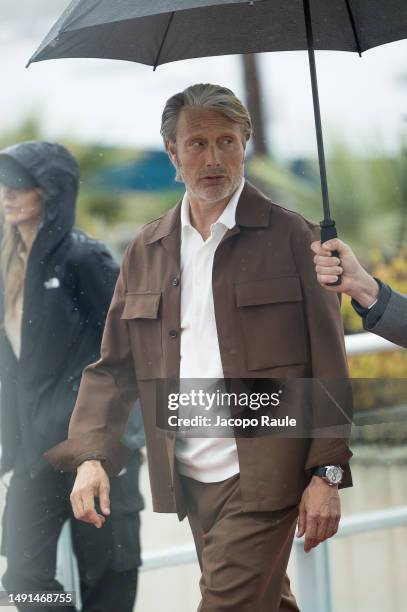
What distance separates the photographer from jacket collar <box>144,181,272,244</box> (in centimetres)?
299

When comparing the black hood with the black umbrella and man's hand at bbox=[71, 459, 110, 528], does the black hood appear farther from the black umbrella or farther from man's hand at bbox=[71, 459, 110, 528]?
man's hand at bbox=[71, 459, 110, 528]

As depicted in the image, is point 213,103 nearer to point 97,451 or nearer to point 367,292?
point 367,292

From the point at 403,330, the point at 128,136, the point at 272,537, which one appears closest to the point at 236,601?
the point at 272,537

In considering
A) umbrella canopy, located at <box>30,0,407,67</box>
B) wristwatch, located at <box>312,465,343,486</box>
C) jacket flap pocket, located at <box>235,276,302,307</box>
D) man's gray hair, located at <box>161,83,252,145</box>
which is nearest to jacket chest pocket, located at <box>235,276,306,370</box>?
jacket flap pocket, located at <box>235,276,302,307</box>

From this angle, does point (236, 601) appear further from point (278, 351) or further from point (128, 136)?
point (128, 136)

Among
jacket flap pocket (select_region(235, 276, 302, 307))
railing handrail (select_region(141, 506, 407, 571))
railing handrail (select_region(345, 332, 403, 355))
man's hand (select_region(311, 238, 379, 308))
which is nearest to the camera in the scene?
man's hand (select_region(311, 238, 379, 308))

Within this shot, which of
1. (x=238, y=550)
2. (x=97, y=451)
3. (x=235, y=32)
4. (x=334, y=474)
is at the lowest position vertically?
(x=238, y=550)

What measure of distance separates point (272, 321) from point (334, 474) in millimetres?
393

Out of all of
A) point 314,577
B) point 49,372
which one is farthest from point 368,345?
point 49,372

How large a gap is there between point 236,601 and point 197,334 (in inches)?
25.2

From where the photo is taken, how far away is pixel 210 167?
9.69 ft

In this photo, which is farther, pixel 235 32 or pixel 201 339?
pixel 235 32

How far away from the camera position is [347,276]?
8.73 ft

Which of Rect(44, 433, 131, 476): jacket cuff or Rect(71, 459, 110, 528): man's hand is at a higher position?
Rect(44, 433, 131, 476): jacket cuff
